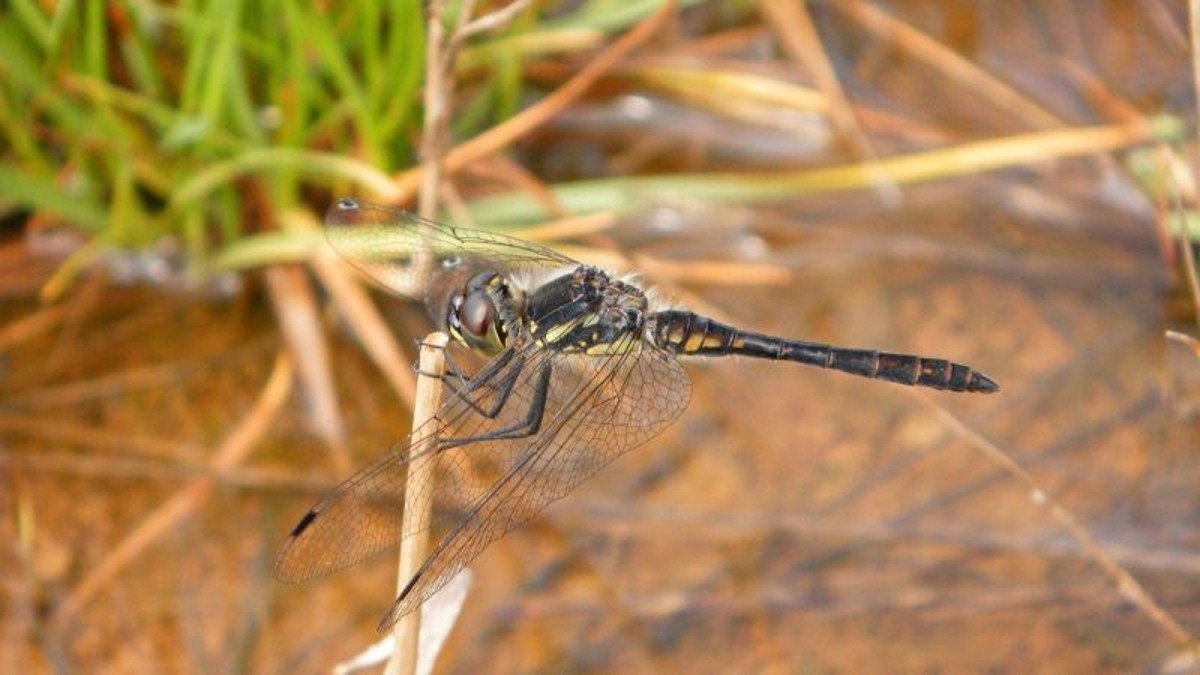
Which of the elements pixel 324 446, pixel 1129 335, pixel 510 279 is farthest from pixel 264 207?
pixel 1129 335

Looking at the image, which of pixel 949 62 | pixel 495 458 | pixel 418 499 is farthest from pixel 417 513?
pixel 949 62

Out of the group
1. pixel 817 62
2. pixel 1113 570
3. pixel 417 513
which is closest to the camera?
pixel 417 513

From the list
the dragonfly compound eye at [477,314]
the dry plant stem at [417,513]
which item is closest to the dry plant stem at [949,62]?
the dragonfly compound eye at [477,314]

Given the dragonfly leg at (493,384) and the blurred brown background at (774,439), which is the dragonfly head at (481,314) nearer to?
the dragonfly leg at (493,384)

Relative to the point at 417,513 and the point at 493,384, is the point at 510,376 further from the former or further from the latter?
the point at 417,513

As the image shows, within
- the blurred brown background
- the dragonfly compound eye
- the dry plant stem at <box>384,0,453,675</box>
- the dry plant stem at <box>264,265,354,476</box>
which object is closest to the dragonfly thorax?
the dragonfly compound eye
